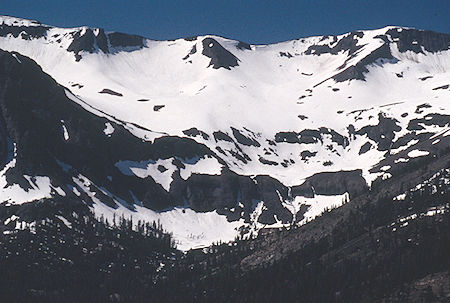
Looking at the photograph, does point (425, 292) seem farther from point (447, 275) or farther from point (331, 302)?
point (331, 302)

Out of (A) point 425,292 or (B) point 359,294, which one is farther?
(B) point 359,294

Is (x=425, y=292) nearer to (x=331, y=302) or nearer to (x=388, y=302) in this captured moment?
(x=388, y=302)

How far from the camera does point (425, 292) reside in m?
187

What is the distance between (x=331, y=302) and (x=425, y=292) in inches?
909

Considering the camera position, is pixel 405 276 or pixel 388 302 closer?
pixel 388 302

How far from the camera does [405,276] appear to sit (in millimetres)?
199500

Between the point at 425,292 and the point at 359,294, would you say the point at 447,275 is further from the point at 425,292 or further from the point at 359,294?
the point at 359,294

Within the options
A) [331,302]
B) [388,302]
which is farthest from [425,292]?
[331,302]

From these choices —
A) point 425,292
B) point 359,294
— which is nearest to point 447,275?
point 425,292

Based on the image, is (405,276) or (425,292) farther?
(405,276)

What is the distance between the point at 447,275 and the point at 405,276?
11.0 metres

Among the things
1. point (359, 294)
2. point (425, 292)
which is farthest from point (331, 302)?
point (425, 292)

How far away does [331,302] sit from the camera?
650ft

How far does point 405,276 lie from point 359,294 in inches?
466
